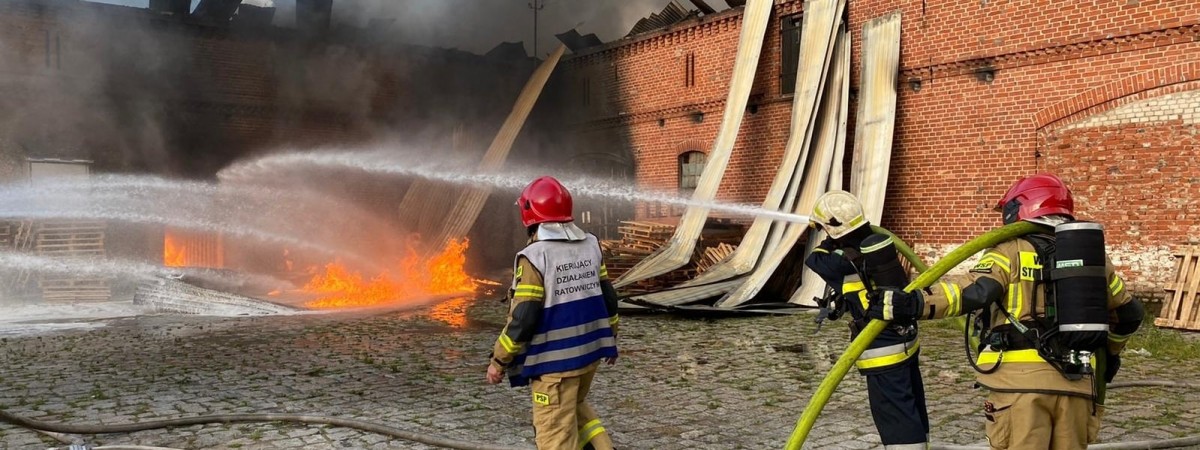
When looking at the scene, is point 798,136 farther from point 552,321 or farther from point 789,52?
point 552,321

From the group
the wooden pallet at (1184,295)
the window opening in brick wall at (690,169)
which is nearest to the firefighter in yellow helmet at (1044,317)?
the wooden pallet at (1184,295)

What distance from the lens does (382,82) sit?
19594mm

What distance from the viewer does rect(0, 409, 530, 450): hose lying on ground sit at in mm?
5184

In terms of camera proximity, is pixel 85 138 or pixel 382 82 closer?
pixel 85 138

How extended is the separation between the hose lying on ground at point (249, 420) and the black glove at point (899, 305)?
243 cm

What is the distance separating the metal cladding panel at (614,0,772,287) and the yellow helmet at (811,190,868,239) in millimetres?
9875

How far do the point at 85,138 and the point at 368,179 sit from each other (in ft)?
18.2

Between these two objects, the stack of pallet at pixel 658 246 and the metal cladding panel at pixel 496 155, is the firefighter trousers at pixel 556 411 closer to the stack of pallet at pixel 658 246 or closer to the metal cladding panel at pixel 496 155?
the stack of pallet at pixel 658 246

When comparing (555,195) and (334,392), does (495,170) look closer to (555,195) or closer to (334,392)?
(334,392)

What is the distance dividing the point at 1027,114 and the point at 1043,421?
10079 mm

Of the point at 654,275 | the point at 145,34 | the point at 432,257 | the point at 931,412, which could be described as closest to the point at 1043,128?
the point at 654,275

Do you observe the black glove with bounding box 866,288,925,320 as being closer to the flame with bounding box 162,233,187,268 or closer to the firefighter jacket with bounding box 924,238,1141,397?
the firefighter jacket with bounding box 924,238,1141,397

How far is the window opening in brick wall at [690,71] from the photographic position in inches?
689

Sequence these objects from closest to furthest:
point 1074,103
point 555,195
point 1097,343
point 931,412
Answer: point 1097,343 → point 555,195 → point 931,412 → point 1074,103
